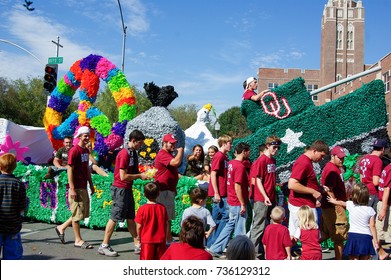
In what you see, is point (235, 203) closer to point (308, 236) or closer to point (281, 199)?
point (281, 199)

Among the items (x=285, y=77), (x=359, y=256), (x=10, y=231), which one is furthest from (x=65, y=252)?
(x=285, y=77)

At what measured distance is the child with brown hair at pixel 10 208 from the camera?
12.9 ft

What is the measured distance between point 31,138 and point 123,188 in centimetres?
1109

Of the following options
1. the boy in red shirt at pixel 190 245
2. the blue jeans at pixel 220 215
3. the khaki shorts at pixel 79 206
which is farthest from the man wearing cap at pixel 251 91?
the boy in red shirt at pixel 190 245

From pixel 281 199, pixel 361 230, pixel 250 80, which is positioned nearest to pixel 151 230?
pixel 361 230

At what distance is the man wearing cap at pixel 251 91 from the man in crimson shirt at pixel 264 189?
366 centimetres

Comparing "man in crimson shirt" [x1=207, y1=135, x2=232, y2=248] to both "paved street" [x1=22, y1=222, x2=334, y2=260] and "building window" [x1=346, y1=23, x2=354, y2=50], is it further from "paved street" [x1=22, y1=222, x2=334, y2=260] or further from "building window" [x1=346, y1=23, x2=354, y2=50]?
"building window" [x1=346, y1=23, x2=354, y2=50]

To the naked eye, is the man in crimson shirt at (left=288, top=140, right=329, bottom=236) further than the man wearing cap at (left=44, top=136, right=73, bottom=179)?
No

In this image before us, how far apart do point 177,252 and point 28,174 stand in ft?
18.6

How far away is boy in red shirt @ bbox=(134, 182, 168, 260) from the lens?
4121 millimetres

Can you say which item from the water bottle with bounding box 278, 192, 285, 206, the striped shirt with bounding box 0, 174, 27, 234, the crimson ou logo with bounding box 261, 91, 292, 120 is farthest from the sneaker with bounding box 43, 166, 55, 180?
the crimson ou logo with bounding box 261, 91, 292, 120

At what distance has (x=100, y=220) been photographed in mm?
7035

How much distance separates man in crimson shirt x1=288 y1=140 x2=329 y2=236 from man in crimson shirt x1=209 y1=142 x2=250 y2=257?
852 mm

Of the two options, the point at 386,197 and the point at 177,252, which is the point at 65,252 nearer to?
the point at 177,252
